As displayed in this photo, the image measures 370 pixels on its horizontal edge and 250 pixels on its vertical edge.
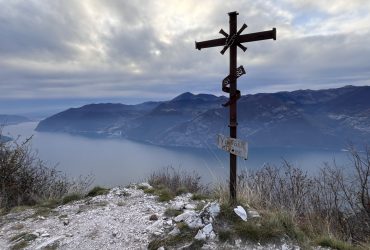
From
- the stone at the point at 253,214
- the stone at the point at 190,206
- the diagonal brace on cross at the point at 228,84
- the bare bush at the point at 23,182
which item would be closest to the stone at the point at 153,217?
the stone at the point at 190,206

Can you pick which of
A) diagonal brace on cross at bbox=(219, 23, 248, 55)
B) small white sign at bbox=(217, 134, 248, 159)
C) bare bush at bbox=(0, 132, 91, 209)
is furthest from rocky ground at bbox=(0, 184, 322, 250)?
diagonal brace on cross at bbox=(219, 23, 248, 55)

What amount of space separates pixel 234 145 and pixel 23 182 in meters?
7.53

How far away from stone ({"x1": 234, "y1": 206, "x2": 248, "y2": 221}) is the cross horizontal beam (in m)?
3.15

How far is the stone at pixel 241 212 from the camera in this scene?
18.0 feet

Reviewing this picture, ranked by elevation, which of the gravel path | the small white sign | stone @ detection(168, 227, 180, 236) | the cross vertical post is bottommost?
the gravel path

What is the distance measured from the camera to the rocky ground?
5.42m

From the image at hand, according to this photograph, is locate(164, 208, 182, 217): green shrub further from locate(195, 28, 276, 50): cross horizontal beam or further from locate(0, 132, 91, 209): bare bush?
locate(0, 132, 91, 209): bare bush

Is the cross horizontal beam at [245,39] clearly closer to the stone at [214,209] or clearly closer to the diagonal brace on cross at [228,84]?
the diagonal brace on cross at [228,84]

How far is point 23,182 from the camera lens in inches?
390

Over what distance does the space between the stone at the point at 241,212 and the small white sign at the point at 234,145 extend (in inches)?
38.8

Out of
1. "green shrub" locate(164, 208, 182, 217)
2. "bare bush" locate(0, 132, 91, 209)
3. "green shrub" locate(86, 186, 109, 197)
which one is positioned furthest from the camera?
"bare bush" locate(0, 132, 91, 209)

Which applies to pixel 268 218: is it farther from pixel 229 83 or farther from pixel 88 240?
pixel 88 240

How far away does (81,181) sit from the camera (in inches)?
453

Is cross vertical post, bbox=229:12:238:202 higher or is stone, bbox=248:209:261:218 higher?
cross vertical post, bbox=229:12:238:202
